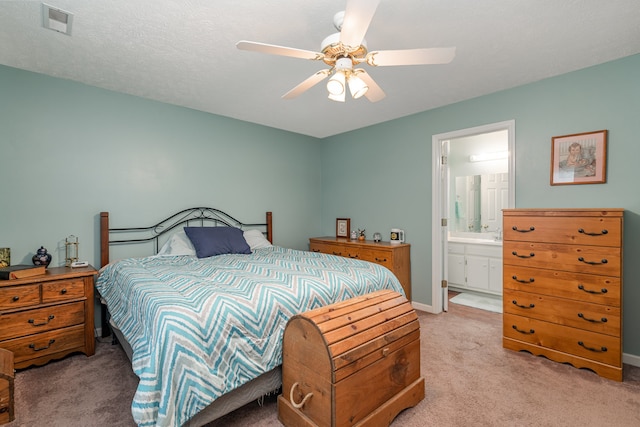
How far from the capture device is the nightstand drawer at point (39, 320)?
2.34 m

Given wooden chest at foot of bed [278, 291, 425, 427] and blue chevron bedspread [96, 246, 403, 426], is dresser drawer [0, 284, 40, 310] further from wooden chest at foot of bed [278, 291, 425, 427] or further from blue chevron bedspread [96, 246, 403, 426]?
wooden chest at foot of bed [278, 291, 425, 427]

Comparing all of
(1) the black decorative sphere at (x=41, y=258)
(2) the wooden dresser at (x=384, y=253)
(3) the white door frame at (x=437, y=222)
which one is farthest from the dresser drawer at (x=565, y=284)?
(1) the black decorative sphere at (x=41, y=258)

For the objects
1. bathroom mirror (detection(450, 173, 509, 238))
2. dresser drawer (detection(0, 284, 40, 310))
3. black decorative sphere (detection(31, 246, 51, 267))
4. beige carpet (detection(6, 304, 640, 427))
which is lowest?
beige carpet (detection(6, 304, 640, 427))

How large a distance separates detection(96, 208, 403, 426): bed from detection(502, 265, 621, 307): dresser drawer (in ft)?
3.56

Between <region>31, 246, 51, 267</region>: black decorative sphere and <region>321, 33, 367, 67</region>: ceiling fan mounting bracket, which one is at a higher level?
<region>321, 33, 367, 67</region>: ceiling fan mounting bracket

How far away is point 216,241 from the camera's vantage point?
3.41 metres

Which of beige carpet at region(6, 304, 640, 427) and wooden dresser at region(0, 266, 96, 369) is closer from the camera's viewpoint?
beige carpet at region(6, 304, 640, 427)

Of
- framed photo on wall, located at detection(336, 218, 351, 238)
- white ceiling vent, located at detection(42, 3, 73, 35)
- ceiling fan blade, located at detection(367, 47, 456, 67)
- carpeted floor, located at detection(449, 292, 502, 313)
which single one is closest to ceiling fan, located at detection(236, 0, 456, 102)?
ceiling fan blade, located at detection(367, 47, 456, 67)

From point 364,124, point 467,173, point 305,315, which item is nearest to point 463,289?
point 467,173

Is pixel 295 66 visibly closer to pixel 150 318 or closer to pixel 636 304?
pixel 150 318

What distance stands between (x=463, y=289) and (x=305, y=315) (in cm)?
379

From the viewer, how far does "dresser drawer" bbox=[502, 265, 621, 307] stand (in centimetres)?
228

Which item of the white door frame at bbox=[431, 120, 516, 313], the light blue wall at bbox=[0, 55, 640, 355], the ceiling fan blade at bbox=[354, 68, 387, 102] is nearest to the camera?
the ceiling fan blade at bbox=[354, 68, 387, 102]

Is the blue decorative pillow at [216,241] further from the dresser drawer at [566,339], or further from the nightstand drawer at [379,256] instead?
the dresser drawer at [566,339]
